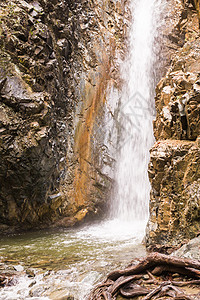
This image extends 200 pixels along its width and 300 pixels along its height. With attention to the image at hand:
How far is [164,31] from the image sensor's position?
48.7 ft

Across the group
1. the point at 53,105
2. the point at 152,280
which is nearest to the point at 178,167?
the point at 152,280

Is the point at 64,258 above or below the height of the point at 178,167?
below

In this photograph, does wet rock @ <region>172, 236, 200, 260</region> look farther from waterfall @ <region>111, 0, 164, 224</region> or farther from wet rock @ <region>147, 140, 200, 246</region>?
waterfall @ <region>111, 0, 164, 224</region>

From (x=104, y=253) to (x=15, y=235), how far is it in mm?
4976

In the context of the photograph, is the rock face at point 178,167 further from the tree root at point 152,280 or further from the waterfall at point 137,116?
the waterfall at point 137,116

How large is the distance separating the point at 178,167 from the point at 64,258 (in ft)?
12.9

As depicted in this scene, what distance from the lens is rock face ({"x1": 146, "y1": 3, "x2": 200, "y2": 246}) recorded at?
17.7ft

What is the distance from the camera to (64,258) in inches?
235

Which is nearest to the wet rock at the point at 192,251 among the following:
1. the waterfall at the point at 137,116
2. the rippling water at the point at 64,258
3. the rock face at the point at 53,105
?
the rippling water at the point at 64,258

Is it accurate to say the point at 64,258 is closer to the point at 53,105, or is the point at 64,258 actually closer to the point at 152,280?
the point at 152,280

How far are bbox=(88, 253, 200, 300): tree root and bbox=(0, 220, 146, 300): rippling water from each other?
0.65m

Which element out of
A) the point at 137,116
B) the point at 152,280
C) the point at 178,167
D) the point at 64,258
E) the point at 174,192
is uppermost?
the point at 137,116

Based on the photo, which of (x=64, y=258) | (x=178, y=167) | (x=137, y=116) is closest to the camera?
(x=178, y=167)

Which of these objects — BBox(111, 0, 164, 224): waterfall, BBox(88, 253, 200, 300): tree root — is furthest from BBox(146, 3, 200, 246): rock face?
BBox(111, 0, 164, 224): waterfall
